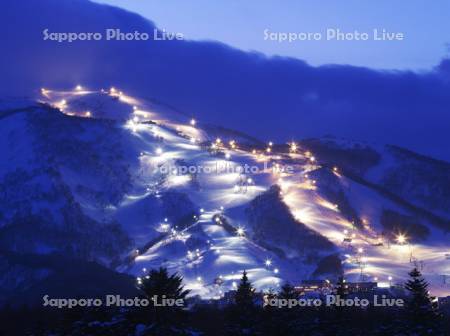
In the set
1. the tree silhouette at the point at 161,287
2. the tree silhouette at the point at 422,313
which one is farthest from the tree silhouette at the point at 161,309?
the tree silhouette at the point at 422,313

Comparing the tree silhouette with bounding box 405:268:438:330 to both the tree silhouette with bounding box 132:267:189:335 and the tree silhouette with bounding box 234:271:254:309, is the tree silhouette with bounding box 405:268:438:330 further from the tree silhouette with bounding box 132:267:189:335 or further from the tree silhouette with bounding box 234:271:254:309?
the tree silhouette with bounding box 132:267:189:335

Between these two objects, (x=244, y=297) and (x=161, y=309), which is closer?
(x=161, y=309)

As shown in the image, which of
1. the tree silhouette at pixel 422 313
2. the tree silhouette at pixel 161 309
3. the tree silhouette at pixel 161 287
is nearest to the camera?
the tree silhouette at pixel 161 309

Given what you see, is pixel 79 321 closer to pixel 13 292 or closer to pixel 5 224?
pixel 13 292

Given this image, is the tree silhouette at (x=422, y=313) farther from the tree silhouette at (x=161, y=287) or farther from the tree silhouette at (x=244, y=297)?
the tree silhouette at (x=161, y=287)

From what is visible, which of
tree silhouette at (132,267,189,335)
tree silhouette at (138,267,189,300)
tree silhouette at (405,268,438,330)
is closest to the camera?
tree silhouette at (132,267,189,335)

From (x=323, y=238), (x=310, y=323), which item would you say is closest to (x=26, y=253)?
(x=323, y=238)

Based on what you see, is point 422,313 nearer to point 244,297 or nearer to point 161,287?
point 244,297

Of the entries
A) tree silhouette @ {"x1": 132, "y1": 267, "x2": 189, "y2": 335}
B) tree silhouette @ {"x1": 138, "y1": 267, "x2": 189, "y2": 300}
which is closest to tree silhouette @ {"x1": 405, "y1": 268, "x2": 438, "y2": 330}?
tree silhouette @ {"x1": 138, "y1": 267, "x2": 189, "y2": 300}

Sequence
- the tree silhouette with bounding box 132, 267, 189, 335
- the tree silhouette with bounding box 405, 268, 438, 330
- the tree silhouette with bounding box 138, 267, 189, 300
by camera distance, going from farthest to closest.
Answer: the tree silhouette with bounding box 405, 268, 438, 330 < the tree silhouette with bounding box 138, 267, 189, 300 < the tree silhouette with bounding box 132, 267, 189, 335

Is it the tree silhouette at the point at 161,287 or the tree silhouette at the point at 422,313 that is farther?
the tree silhouette at the point at 422,313

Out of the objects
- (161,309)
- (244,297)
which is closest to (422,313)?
(244,297)
